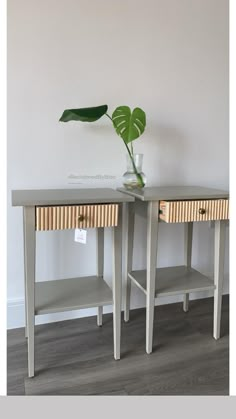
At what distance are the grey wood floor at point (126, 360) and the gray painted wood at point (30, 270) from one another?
142mm

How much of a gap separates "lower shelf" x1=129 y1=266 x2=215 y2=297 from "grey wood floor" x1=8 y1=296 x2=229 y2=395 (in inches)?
11.7

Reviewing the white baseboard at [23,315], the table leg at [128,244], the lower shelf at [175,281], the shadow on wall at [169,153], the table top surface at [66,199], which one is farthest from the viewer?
the shadow on wall at [169,153]

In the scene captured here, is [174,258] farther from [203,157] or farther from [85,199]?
[85,199]

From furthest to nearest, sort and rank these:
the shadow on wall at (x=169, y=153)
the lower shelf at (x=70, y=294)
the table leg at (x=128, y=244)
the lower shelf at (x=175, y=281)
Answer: the shadow on wall at (x=169, y=153) < the table leg at (x=128, y=244) < the lower shelf at (x=175, y=281) < the lower shelf at (x=70, y=294)

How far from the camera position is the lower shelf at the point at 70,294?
1.54 meters

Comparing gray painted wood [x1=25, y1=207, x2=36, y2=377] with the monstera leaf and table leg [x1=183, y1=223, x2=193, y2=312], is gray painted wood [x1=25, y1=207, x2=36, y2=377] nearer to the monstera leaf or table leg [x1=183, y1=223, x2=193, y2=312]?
the monstera leaf

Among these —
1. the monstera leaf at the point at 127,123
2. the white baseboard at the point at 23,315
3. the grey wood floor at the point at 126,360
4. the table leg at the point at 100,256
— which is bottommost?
the grey wood floor at the point at 126,360

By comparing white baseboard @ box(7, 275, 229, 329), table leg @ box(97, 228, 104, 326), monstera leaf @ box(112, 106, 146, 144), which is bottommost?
white baseboard @ box(7, 275, 229, 329)

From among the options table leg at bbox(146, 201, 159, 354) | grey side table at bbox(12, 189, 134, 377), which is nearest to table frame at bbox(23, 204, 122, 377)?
grey side table at bbox(12, 189, 134, 377)

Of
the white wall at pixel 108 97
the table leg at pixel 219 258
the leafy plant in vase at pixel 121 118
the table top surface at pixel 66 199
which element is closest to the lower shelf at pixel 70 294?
the white wall at pixel 108 97

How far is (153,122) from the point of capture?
2.10m

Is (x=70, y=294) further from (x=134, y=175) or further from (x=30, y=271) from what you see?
(x=134, y=175)

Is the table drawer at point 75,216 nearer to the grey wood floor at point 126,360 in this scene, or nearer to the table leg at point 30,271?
the table leg at point 30,271

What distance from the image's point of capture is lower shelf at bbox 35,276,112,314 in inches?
60.7
